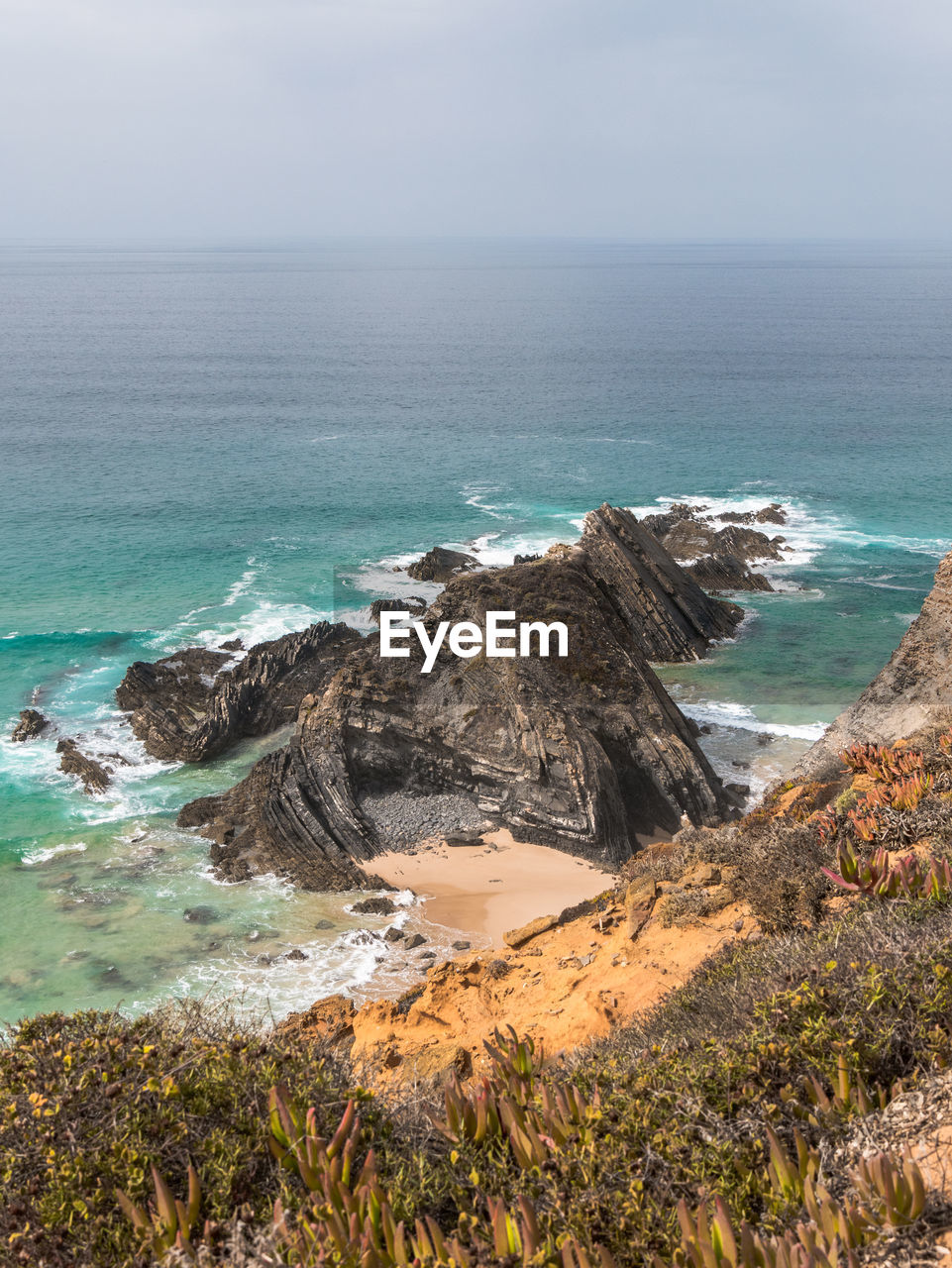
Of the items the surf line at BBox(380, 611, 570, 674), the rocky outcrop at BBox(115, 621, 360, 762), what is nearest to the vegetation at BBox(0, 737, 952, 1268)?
the surf line at BBox(380, 611, 570, 674)

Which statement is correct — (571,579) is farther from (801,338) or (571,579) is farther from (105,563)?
(801,338)

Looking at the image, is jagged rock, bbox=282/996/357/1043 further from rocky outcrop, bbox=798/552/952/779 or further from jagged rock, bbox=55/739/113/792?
jagged rock, bbox=55/739/113/792

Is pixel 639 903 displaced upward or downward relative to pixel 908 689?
downward

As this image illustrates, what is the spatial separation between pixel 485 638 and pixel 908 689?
1160cm

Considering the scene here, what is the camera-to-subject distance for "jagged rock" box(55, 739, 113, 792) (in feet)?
98.4

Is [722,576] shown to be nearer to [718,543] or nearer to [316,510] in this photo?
[718,543]

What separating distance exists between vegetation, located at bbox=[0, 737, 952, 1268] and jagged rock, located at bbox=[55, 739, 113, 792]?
23.0 meters

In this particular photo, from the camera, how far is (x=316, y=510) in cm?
6181

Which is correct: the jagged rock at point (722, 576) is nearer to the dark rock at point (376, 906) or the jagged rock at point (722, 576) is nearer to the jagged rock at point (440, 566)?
the jagged rock at point (440, 566)

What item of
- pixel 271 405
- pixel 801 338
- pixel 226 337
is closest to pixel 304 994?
pixel 271 405

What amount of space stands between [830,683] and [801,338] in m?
118

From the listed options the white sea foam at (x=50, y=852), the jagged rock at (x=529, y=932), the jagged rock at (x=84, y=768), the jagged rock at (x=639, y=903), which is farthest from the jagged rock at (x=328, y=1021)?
the jagged rock at (x=84, y=768)

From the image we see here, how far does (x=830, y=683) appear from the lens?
3650 cm

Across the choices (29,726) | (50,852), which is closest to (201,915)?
(50,852)
